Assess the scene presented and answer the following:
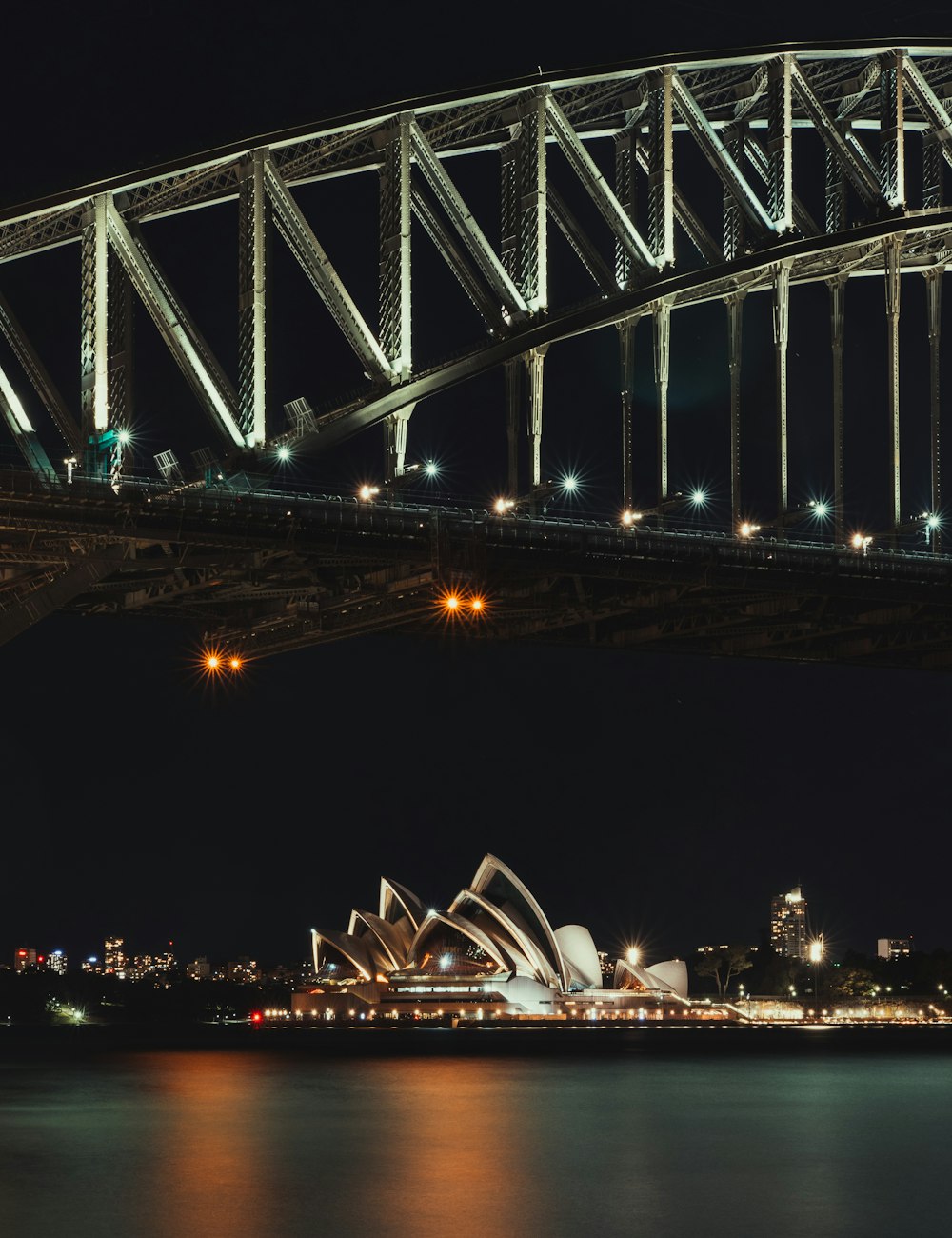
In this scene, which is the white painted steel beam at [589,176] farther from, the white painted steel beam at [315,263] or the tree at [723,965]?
the tree at [723,965]

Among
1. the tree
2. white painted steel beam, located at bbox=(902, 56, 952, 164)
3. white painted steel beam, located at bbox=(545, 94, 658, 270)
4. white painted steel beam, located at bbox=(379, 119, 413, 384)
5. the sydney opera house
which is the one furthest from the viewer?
the tree

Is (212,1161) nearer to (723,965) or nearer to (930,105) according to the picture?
(930,105)

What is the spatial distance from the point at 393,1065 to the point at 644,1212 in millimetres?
32488

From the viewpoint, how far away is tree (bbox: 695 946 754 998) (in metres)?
158

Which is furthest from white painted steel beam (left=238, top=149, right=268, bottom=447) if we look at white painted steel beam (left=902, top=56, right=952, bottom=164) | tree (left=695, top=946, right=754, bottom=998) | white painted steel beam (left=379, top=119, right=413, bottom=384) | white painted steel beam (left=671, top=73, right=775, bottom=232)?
tree (left=695, top=946, right=754, bottom=998)

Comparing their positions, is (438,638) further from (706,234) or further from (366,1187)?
(366,1187)

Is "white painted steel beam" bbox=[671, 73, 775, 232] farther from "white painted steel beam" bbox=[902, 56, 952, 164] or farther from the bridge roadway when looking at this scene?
the bridge roadway

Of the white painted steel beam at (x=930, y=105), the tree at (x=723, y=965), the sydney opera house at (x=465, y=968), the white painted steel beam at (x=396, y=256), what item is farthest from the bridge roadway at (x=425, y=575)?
the tree at (x=723, y=965)

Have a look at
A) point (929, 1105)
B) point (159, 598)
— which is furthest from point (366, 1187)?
point (159, 598)

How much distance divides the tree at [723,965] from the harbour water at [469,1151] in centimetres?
10702

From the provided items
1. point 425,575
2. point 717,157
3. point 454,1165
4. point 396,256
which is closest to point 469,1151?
point 454,1165

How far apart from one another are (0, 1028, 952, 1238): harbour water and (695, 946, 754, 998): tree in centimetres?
10702

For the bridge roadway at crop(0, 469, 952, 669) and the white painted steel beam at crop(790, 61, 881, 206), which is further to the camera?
the white painted steel beam at crop(790, 61, 881, 206)

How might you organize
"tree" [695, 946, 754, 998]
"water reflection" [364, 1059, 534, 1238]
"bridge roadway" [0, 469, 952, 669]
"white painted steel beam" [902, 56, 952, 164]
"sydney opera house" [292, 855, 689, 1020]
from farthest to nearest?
"tree" [695, 946, 754, 998] → "sydney opera house" [292, 855, 689, 1020] → "white painted steel beam" [902, 56, 952, 164] → "bridge roadway" [0, 469, 952, 669] → "water reflection" [364, 1059, 534, 1238]
